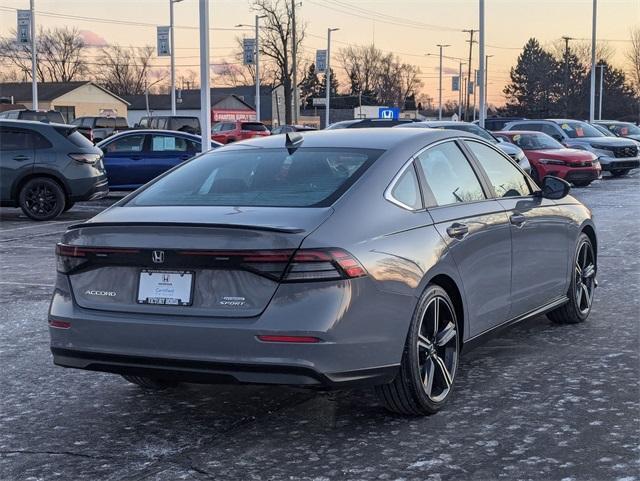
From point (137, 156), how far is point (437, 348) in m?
15.4

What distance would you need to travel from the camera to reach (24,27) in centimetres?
4081

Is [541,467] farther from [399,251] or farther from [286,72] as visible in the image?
[286,72]

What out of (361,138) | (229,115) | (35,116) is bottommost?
(361,138)

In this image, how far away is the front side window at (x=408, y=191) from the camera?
483 cm

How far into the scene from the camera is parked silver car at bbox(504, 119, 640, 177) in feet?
90.4

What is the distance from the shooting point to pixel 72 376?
573 centimetres

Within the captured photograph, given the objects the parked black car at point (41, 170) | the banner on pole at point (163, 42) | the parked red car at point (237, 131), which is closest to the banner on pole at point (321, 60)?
the parked red car at point (237, 131)

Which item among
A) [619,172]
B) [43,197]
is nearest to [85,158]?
[43,197]

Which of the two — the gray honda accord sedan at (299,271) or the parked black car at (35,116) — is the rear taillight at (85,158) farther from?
the parked black car at (35,116)

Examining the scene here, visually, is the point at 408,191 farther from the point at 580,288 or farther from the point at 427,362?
the point at 580,288

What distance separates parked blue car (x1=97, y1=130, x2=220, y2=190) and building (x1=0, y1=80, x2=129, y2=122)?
245 ft

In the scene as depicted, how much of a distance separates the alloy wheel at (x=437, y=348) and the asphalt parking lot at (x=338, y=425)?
149 mm

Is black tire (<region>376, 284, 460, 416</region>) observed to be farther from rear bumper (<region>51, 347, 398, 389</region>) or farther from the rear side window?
the rear side window

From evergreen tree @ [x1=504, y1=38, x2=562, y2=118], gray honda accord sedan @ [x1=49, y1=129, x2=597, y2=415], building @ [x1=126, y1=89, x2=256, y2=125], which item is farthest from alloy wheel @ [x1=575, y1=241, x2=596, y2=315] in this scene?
evergreen tree @ [x1=504, y1=38, x2=562, y2=118]
